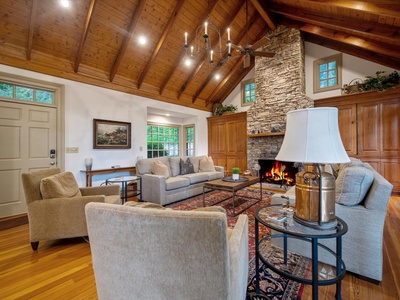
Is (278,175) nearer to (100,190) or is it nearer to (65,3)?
(100,190)

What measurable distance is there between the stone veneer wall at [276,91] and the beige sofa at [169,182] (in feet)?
5.86

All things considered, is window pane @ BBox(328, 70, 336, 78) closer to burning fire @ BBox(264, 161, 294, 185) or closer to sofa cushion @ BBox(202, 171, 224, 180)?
burning fire @ BBox(264, 161, 294, 185)

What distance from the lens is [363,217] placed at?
5.23 ft

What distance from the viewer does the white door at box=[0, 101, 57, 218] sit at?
319 cm

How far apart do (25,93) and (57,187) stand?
8.21ft

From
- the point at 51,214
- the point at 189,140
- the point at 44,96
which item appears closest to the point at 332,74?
the point at 189,140

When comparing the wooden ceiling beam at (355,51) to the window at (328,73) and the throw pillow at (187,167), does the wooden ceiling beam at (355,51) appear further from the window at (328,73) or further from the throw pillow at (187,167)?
the throw pillow at (187,167)

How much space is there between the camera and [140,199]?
4035 millimetres

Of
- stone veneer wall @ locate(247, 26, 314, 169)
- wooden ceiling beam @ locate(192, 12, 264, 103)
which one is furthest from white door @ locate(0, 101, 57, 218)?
stone veneer wall @ locate(247, 26, 314, 169)

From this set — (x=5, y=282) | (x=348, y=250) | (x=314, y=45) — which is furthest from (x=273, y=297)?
(x=314, y=45)

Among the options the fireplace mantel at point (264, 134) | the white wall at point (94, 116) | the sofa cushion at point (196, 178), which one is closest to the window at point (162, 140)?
the white wall at point (94, 116)

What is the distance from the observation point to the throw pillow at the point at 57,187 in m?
2.16

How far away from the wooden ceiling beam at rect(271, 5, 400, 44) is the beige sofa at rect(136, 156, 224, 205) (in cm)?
399

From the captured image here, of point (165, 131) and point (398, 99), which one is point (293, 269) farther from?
point (165, 131)
